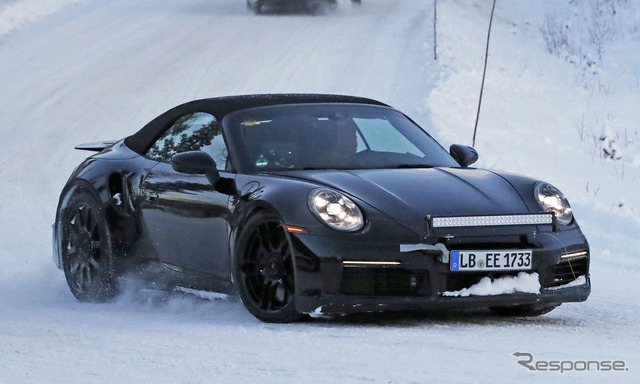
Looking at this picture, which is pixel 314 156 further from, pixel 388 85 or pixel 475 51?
pixel 475 51

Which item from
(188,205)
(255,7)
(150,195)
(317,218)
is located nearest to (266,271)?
(317,218)

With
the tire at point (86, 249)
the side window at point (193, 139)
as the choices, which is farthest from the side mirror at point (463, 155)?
the tire at point (86, 249)

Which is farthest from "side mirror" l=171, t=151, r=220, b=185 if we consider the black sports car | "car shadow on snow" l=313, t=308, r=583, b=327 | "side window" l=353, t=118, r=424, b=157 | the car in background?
the car in background

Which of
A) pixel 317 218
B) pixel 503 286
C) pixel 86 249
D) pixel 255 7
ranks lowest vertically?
pixel 255 7

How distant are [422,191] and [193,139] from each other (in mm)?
1673

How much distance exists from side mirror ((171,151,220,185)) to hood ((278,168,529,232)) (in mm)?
416

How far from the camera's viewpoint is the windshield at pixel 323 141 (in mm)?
7453

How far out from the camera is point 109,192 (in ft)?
27.5

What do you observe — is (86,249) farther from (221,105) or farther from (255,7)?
(255,7)

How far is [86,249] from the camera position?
8.60 meters

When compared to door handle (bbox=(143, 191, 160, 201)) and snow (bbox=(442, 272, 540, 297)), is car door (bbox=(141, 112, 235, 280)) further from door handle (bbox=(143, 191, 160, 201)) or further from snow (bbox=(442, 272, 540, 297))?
snow (bbox=(442, 272, 540, 297))

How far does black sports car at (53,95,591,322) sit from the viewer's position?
21.5 ft

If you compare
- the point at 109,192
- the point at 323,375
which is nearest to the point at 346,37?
the point at 109,192

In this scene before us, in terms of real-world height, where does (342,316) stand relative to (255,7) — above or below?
above
